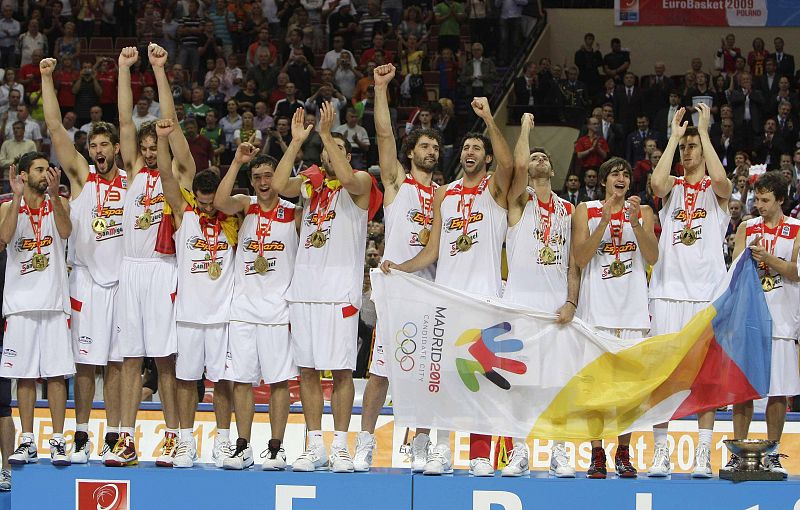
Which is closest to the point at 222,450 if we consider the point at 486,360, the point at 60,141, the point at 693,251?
the point at 486,360

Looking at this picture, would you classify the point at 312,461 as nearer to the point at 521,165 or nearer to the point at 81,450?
the point at 81,450

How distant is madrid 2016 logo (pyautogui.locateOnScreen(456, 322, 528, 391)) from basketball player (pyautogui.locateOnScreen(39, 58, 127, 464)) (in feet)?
8.83

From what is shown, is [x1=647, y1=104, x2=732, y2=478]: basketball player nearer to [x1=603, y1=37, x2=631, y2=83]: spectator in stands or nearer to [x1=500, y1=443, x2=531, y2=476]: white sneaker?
[x1=500, y1=443, x2=531, y2=476]: white sneaker

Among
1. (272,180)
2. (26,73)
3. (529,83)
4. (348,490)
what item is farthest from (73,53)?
(348,490)

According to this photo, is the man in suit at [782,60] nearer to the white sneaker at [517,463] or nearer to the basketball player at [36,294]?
the white sneaker at [517,463]

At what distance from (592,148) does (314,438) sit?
10.2 metres

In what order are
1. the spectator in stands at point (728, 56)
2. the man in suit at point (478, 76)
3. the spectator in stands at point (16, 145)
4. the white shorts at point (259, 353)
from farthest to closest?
the spectator in stands at point (728, 56) → the man in suit at point (478, 76) → the spectator in stands at point (16, 145) → the white shorts at point (259, 353)

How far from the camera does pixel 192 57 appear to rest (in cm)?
2119

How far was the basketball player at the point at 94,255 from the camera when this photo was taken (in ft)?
30.1

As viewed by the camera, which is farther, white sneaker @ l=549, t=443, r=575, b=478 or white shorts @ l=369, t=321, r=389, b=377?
white shorts @ l=369, t=321, r=389, b=377

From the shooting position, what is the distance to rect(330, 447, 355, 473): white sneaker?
8570mm

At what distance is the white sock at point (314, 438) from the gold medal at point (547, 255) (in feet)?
6.89

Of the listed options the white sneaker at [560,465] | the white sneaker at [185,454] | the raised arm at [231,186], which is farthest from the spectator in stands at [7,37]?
the white sneaker at [560,465]

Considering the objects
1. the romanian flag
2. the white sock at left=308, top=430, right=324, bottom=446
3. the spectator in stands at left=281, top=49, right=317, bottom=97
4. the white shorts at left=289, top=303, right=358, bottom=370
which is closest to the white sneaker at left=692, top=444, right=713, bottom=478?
the romanian flag
